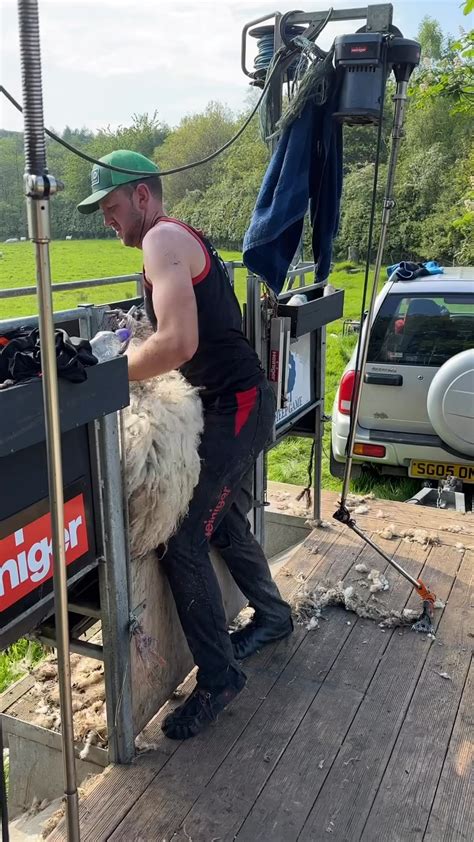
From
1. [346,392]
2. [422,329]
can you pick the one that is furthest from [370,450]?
[422,329]

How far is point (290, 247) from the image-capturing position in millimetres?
2967

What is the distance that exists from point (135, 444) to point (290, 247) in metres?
1.32

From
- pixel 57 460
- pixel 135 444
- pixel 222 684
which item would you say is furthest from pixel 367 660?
pixel 57 460

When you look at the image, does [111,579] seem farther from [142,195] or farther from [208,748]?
[142,195]

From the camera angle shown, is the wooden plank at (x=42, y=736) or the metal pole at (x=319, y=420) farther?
the metal pole at (x=319, y=420)

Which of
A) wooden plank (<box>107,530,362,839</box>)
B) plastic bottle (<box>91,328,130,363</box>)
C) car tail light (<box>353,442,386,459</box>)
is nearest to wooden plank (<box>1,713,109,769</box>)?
wooden plank (<box>107,530,362,839</box>)

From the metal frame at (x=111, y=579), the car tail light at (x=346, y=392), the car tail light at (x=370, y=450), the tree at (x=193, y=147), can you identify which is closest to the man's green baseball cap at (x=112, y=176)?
the metal frame at (x=111, y=579)

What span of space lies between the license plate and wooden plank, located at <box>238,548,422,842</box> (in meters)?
2.09

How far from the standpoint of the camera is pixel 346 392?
16.6 feet

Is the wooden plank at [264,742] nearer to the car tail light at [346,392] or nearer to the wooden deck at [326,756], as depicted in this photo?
the wooden deck at [326,756]

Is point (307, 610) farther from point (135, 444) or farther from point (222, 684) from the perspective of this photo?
point (135, 444)

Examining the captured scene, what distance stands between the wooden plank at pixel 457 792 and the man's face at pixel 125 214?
2.08 metres

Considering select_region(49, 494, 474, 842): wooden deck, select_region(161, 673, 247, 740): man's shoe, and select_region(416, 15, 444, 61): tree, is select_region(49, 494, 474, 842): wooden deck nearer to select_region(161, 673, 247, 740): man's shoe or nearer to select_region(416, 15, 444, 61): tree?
select_region(161, 673, 247, 740): man's shoe

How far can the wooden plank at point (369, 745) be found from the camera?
2.01 meters
